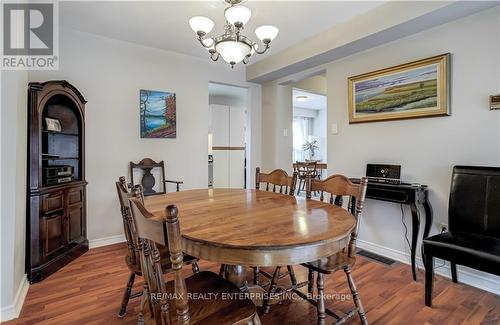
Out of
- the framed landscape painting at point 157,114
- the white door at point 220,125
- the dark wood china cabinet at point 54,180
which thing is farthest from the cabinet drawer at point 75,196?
the white door at point 220,125

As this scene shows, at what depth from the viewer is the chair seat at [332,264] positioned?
1473 mm

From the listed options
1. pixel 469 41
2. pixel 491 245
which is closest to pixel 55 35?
pixel 469 41

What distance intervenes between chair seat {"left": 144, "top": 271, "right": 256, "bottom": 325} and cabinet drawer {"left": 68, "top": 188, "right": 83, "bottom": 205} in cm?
192

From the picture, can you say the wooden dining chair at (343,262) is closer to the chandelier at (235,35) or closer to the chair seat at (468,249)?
the chair seat at (468,249)

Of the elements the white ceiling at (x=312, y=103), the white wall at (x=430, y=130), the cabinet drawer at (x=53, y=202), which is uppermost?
the white ceiling at (x=312, y=103)

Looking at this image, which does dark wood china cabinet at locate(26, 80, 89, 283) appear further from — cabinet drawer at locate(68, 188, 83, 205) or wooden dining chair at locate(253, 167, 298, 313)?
wooden dining chair at locate(253, 167, 298, 313)

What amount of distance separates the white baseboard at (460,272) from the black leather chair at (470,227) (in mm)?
85

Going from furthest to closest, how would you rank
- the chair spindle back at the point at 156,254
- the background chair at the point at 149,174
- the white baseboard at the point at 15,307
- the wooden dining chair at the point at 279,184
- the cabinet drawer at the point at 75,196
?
1. the background chair at the point at 149,174
2. the cabinet drawer at the point at 75,196
3. the wooden dining chair at the point at 279,184
4. the white baseboard at the point at 15,307
5. the chair spindle back at the point at 156,254

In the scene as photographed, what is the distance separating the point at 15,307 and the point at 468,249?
2.99m

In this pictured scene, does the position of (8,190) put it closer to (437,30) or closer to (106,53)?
(106,53)

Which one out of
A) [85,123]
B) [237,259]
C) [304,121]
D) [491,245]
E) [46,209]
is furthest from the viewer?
[304,121]

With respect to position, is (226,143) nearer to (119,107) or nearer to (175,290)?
(119,107)

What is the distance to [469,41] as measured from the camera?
2207mm

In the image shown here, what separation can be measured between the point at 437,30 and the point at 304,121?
21.6ft
